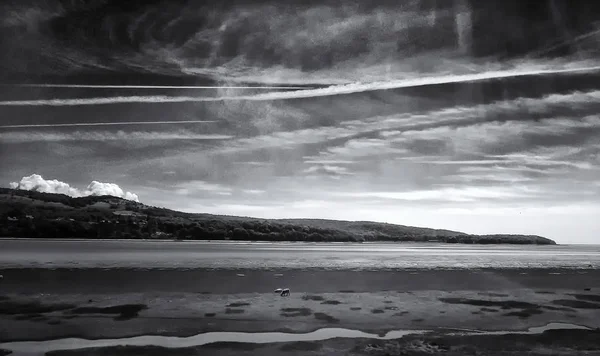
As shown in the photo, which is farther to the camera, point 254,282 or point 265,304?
point 254,282

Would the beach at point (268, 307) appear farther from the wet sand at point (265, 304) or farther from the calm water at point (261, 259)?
the calm water at point (261, 259)

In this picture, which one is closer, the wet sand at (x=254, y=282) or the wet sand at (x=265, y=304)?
the wet sand at (x=265, y=304)

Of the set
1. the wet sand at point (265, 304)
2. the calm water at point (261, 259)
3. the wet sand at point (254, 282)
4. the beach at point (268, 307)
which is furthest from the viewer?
the calm water at point (261, 259)

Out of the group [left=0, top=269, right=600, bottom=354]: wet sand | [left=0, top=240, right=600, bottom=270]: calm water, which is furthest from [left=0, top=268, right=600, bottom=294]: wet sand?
[left=0, top=240, right=600, bottom=270]: calm water

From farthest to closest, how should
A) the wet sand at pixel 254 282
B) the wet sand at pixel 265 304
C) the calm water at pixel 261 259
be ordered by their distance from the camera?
1. the calm water at pixel 261 259
2. the wet sand at pixel 254 282
3. the wet sand at pixel 265 304

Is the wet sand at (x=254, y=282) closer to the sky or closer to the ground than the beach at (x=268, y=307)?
closer to the sky

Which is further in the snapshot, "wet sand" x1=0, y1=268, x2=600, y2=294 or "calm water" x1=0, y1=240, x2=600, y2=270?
"calm water" x1=0, y1=240, x2=600, y2=270

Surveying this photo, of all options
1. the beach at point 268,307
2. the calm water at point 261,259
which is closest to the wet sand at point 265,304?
the beach at point 268,307

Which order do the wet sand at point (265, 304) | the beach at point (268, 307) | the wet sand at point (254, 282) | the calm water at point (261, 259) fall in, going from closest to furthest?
1. the beach at point (268, 307)
2. the wet sand at point (265, 304)
3. the wet sand at point (254, 282)
4. the calm water at point (261, 259)

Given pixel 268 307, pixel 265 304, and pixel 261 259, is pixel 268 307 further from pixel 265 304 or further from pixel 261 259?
pixel 261 259

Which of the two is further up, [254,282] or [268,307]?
[254,282]

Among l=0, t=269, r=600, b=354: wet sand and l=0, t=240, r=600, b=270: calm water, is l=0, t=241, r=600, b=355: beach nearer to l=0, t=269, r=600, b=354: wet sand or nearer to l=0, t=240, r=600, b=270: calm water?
l=0, t=269, r=600, b=354: wet sand

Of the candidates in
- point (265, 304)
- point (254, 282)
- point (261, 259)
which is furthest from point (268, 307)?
point (261, 259)

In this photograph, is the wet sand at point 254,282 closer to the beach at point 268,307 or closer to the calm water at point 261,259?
the beach at point 268,307
